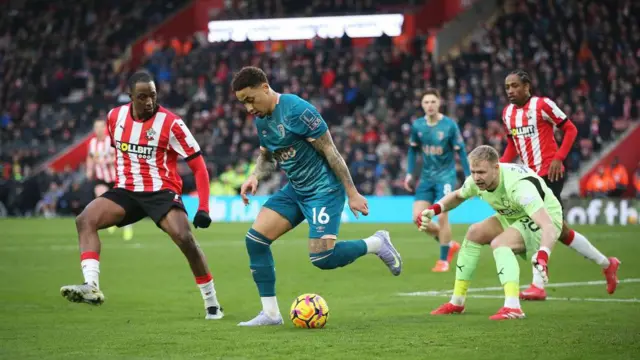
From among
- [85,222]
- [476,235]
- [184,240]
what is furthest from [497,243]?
[85,222]

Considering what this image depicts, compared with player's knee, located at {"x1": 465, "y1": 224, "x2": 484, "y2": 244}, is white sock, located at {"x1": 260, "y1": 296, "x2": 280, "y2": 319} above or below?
below

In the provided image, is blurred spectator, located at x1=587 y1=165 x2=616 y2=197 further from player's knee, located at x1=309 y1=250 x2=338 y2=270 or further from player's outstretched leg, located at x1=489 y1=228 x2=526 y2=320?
player's knee, located at x1=309 y1=250 x2=338 y2=270

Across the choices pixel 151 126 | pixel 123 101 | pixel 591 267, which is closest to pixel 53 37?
pixel 123 101

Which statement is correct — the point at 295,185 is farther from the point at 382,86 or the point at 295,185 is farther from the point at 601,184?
the point at 382,86

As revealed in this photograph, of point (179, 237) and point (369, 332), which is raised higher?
point (179, 237)

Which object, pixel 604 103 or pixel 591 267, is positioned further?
pixel 604 103

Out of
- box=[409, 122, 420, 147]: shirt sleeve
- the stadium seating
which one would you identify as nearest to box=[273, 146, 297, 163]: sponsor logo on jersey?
box=[409, 122, 420, 147]: shirt sleeve

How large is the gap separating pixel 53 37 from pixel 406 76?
16.0m

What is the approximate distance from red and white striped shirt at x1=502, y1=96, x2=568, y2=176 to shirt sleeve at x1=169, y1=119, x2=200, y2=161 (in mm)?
4180

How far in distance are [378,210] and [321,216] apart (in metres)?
21.2

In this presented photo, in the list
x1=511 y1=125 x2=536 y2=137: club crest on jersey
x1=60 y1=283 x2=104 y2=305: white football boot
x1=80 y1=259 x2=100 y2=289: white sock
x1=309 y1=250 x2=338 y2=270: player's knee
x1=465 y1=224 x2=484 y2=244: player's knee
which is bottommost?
x1=60 y1=283 x2=104 y2=305: white football boot

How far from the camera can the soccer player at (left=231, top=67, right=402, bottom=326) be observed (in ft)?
27.5

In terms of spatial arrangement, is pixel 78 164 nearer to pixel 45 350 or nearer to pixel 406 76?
pixel 406 76

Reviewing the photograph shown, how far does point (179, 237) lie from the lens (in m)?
9.11
